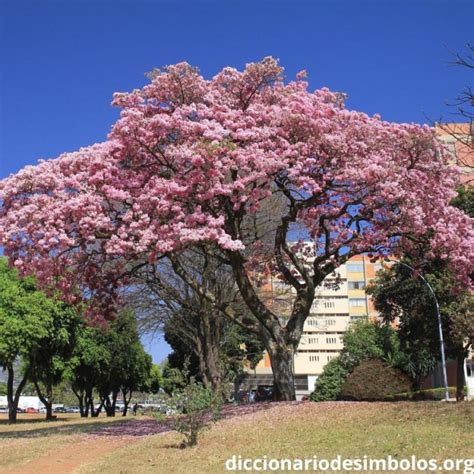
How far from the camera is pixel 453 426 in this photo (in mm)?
11484

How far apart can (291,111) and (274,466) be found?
11.0 metres

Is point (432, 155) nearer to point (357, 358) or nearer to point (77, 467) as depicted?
point (77, 467)

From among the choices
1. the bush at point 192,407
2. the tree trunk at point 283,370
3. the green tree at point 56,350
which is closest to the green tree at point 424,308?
the tree trunk at point 283,370

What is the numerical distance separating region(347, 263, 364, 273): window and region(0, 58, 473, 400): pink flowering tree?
79.7 m

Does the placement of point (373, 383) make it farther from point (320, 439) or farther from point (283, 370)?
point (320, 439)

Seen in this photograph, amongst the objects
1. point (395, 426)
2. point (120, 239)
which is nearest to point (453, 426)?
point (395, 426)

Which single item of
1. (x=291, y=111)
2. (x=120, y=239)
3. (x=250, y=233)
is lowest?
(x=120, y=239)

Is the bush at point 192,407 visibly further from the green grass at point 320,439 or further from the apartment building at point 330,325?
the apartment building at point 330,325

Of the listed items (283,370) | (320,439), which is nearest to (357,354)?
(283,370)

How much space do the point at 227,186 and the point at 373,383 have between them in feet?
47.8

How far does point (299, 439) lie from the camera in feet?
38.9

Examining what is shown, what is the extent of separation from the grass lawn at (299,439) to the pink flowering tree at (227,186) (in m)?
4.51

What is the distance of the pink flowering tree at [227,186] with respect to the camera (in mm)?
16844

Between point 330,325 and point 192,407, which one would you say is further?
point 330,325
